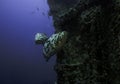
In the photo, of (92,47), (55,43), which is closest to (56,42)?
(55,43)

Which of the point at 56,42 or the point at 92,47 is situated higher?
the point at 56,42

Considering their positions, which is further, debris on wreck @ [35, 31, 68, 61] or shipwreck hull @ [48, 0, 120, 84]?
debris on wreck @ [35, 31, 68, 61]

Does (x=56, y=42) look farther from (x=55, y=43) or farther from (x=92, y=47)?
(x=92, y=47)

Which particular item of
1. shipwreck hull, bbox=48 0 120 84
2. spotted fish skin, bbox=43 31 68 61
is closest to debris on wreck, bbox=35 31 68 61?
spotted fish skin, bbox=43 31 68 61

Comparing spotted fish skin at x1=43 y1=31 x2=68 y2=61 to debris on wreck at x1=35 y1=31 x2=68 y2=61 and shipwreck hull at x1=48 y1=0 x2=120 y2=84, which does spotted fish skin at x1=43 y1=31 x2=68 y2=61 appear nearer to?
debris on wreck at x1=35 y1=31 x2=68 y2=61

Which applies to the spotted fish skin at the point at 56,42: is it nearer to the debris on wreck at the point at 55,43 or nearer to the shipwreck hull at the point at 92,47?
the debris on wreck at the point at 55,43

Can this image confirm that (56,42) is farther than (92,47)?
Yes

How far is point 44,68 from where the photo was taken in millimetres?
31797

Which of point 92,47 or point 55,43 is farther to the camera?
point 55,43

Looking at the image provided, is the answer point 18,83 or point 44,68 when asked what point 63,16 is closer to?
point 18,83

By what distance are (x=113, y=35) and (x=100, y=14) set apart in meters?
0.59

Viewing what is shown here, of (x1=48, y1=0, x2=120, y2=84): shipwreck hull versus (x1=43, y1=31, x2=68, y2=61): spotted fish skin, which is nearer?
(x1=48, y1=0, x2=120, y2=84): shipwreck hull

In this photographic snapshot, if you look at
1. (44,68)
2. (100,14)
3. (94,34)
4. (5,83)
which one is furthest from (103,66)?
(44,68)

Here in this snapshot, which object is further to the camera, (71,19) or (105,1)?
(71,19)
